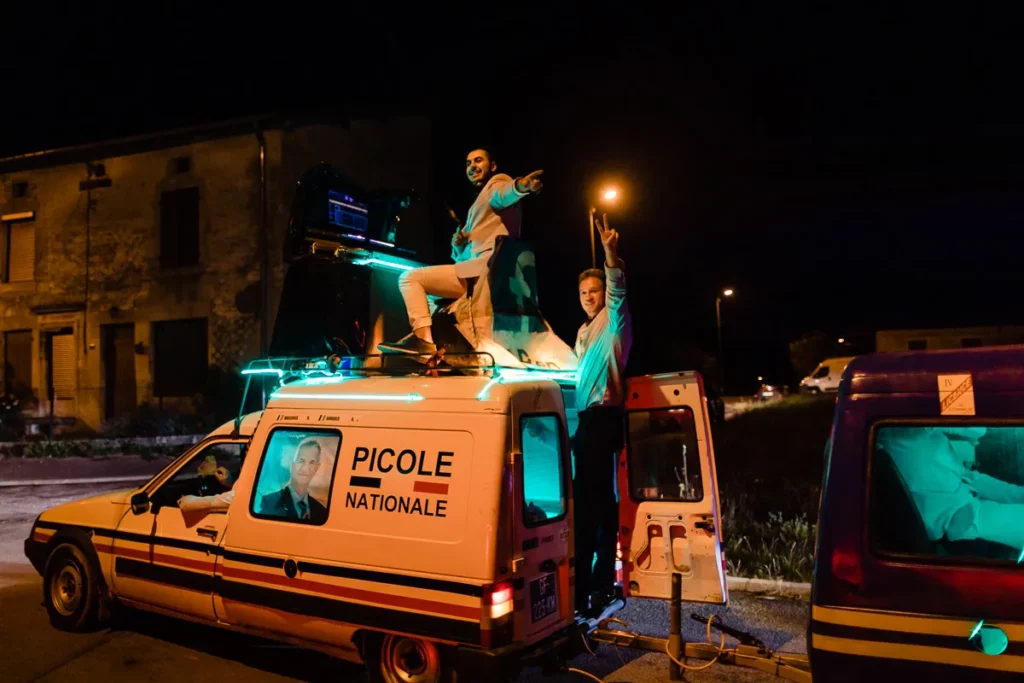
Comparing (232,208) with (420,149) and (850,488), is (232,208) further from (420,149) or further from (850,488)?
(850,488)

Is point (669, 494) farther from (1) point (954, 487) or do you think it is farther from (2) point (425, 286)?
(2) point (425, 286)

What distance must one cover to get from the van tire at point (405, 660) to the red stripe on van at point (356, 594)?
0.22m

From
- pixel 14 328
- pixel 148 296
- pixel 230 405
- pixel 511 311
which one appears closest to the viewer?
pixel 511 311

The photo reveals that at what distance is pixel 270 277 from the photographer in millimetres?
18500

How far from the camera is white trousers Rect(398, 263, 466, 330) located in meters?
6.02

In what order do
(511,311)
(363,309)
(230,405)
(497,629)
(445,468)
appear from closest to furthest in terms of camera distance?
(497,629) → (445,468) → (511,311) → (363,309) → (230,405)

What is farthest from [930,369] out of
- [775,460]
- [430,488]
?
[775,460]

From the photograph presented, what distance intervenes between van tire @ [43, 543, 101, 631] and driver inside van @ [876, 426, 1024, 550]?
220 inches

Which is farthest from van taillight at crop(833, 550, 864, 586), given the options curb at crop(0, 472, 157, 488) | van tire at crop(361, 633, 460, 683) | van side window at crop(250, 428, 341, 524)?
curb at crop(0, 472, 157, 488)

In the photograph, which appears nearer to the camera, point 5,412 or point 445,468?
point 445,468

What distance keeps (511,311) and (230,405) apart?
1433cm

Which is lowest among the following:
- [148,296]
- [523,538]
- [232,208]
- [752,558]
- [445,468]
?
[752,558]

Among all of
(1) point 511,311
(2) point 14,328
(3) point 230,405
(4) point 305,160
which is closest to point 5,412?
(2) point 14,328

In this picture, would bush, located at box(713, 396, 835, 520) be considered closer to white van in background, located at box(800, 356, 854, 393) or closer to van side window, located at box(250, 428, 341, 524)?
van side window, located at box(250, 428, 341, 524)
